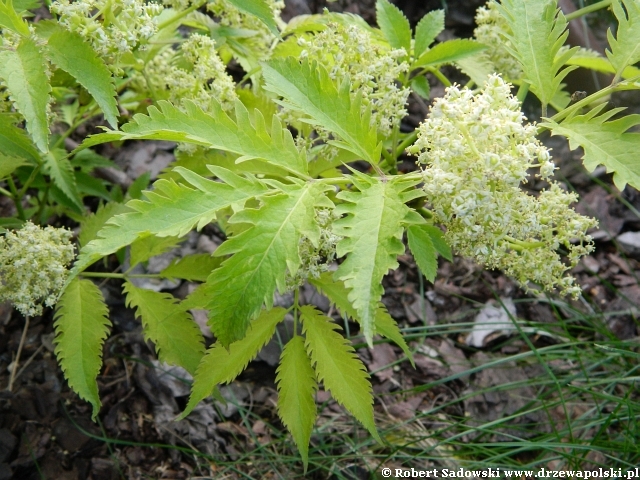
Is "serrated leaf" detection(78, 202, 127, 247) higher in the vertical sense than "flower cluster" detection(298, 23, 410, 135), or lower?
lower

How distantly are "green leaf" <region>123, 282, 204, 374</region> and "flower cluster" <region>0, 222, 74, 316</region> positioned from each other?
27 centimetres

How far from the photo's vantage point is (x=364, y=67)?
189 centimetres

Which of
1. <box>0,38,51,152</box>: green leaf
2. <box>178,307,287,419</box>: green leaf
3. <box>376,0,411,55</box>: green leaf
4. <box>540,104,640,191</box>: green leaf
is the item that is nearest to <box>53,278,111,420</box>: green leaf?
<box>178,307,287,419</box>: green leaf

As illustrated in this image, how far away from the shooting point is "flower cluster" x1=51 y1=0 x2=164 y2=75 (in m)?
1.65

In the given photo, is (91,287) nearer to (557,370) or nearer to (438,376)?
(438,376)

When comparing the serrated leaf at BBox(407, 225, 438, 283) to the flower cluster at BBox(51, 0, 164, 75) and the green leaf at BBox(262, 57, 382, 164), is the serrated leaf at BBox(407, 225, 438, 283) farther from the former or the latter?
the flower cluster at BBox(51, 0, 164, 75)

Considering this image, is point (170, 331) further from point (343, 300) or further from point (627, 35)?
point (627, 35)

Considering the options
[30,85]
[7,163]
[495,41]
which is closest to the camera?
[30,85]

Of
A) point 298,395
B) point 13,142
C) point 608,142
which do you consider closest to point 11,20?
point 13,142

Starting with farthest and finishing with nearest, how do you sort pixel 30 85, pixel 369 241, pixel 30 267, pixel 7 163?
pixel 7 163, pixel 30 267, pixel 30 85, pixel 369 241

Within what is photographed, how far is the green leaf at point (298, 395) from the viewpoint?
1.85 meters

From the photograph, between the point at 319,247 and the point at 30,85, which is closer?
the point at 30,85

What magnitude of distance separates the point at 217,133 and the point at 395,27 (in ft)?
3.08

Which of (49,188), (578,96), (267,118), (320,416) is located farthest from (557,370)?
(49,188)
